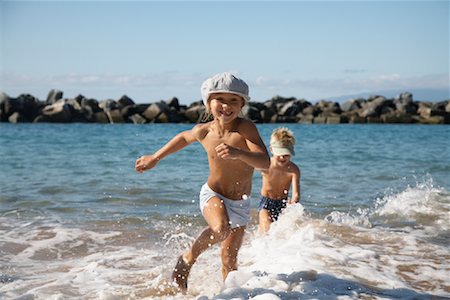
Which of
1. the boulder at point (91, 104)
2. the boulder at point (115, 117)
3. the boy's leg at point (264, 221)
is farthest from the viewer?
the boulder at point (91, 104)

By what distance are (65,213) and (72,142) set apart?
510 inches

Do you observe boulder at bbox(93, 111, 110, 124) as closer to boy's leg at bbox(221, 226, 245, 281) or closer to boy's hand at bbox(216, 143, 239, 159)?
boy's leg at bbox(221, 226, 245, 281)

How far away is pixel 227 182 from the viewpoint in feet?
13.2

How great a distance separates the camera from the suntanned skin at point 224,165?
3.85 m

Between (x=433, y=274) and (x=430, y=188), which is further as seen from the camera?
(x=430, y=188)

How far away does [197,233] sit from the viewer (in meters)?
6.43

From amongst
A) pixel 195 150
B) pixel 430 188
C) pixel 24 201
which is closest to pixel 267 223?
pixel 24 201

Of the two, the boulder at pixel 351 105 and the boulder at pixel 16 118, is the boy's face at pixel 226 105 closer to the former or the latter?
the boulder at pixel 16 118

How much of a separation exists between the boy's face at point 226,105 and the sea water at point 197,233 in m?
1.11

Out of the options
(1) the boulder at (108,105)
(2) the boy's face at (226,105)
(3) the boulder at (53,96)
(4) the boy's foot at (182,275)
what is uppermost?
(3) the boulder at (53,96)

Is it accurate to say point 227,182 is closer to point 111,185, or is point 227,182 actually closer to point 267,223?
point 267,223

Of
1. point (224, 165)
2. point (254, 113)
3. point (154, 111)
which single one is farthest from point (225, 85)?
point (154, 111)

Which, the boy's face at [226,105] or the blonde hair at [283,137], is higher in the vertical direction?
the boy's face at [226,105]

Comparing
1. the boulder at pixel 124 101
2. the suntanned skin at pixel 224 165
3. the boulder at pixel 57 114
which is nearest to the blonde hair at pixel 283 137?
the suntanned skin at pixel 224 165
